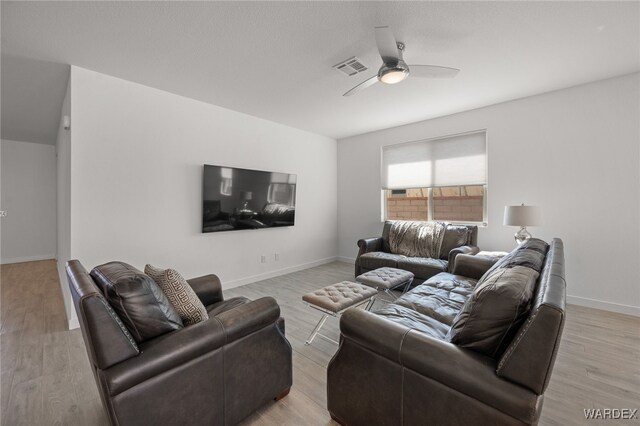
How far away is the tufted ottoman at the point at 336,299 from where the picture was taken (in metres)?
2.19

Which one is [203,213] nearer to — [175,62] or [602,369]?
[175,62]

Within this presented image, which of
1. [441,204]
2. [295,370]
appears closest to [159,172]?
[295,370]

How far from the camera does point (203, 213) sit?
3.69 meters

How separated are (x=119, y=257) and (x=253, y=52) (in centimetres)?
257

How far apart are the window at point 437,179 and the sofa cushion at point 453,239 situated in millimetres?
445

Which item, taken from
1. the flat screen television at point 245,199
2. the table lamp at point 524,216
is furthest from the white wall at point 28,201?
the table lamp at point 524,216

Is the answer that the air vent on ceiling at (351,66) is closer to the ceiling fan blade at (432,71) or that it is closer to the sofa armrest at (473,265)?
the ceiling fan blade at (432,71)

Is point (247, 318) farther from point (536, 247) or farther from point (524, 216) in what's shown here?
point (524, 216)

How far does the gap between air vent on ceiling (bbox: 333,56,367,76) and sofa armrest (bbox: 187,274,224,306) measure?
7.45 feet

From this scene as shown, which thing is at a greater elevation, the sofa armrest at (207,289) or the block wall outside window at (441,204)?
the block wall outside window at (441,204)

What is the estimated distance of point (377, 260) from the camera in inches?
157

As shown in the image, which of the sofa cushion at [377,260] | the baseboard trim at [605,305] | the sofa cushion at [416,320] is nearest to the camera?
the sofa cushion at [416,320]

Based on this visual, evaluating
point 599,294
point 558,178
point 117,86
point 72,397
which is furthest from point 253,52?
point 599,294

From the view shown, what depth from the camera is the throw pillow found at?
1.50 metres
